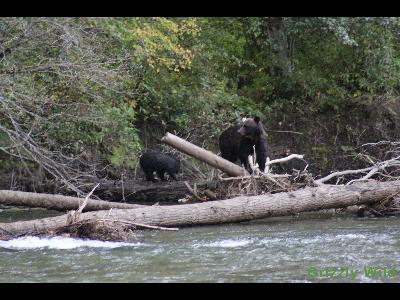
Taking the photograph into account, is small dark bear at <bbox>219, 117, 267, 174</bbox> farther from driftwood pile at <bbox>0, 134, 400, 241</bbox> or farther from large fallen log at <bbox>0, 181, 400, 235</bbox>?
large fallen log at <bbox>0, 181, 400, 235</bbox>

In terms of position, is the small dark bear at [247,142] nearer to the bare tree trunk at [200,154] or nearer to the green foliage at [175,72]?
the bare tree trunk at [200,154]

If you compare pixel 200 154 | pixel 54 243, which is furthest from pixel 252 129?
pixel 54 243

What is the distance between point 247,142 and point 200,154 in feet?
7.16

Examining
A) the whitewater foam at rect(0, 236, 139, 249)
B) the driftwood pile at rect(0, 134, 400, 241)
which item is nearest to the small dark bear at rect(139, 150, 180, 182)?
the driftwood pile at rect(0, 134, 400, 241)

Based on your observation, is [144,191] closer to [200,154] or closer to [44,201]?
[200,154]

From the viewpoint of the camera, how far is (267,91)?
64.3 ft

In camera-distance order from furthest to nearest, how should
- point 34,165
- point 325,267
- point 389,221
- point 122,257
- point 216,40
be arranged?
point 216,40, point 34,165, point 389,221, point 122,257, point 325,267

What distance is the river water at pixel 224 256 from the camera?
6598mm

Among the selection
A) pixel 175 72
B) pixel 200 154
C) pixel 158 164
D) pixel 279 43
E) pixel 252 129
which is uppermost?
pixel 279 43

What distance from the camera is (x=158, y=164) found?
1455cm

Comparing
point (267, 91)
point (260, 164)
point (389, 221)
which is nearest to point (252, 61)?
point (267, 91)
